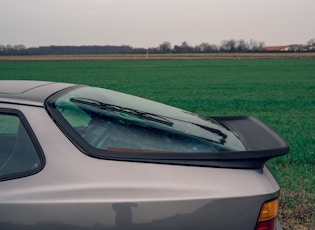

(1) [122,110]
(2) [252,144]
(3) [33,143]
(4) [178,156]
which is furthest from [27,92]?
(2) [252,144]

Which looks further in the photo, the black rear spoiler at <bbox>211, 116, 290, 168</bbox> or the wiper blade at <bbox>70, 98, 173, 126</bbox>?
the wiper blade at <bbox>70, 98, 173, 126</bbox>

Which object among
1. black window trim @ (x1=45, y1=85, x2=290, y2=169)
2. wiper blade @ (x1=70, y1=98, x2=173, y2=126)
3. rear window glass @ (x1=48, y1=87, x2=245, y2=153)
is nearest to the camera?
black window trim @ (x1=45, y1=85, x2=290, y2=169)

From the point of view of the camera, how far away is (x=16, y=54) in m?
111

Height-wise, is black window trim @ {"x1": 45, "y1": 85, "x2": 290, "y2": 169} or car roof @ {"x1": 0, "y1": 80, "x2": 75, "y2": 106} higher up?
car roof @ {"x1": 0, "y1": 80, "x2": 75, "y2": 106}

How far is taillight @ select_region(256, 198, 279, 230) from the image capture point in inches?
71.1

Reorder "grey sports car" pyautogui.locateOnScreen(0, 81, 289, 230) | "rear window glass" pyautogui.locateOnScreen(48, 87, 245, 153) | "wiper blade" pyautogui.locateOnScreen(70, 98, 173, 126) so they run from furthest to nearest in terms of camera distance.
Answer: "wiper blade" pyautogui.locateOnScreen(70, 98, 173, 126) < "rear window glass" pyautogui.locateOnScreen(48, 87, 245, 153) < "grey sports car" pyautogui.locateOnScreen(0, 81, 289, 230)

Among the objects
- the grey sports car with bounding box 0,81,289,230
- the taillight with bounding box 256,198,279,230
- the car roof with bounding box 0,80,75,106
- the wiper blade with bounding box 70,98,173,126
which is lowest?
the taillight with bounding box 256,198,279,230

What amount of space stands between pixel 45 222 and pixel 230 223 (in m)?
0.78

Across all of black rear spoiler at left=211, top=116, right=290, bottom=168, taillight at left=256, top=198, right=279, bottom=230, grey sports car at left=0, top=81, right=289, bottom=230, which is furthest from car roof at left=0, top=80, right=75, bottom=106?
taillight at left=256, top=198, right=279, bottom=230

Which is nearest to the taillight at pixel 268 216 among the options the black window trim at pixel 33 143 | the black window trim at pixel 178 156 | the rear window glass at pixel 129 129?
the black window trim at pixel 178 156

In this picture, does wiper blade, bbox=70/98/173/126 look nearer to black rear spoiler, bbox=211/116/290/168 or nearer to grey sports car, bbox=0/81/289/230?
grey sports car, bbox=0/81/289/230

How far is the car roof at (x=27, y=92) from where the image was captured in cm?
199

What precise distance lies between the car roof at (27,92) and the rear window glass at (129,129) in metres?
0.08

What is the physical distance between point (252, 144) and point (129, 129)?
75 centimetres
